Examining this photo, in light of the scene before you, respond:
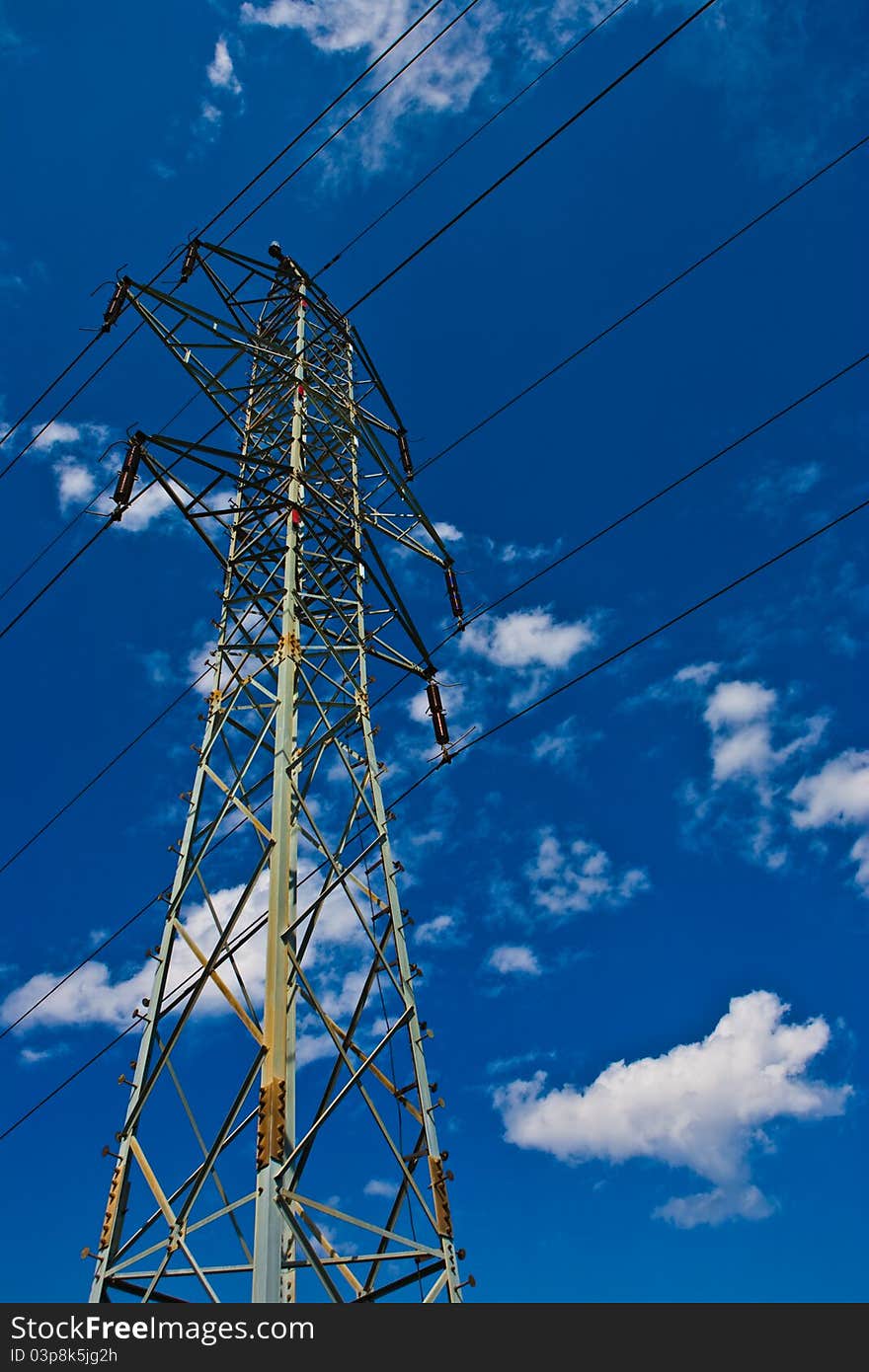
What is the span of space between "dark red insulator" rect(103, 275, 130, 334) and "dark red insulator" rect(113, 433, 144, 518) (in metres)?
2.76

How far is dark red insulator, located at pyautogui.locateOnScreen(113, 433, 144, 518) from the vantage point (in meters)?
13.0

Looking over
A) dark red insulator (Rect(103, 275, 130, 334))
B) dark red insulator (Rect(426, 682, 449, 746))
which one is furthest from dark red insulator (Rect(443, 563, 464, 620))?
dark red insulator (Rect(103, 275, 130, 334))

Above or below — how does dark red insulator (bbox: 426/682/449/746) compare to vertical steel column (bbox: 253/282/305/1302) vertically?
above

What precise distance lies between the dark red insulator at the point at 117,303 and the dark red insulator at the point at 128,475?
9.05 feet

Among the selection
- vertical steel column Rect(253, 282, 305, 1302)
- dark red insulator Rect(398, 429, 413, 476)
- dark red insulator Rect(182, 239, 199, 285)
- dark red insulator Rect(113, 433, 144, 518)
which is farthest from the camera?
dark red insulator Rect(398, 429, 413, 476)

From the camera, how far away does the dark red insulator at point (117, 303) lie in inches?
563

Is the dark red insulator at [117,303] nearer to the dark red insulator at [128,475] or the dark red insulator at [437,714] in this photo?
the dark red insulator at [128,475]

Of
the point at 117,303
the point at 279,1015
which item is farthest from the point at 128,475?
the point at 279,1015

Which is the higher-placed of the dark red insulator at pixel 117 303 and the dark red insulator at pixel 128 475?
the dark red insulator at pixel 117 303

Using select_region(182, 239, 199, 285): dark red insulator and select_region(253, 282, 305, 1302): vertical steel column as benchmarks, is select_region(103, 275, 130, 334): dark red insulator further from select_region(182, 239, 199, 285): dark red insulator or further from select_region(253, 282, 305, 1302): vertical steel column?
select_region(253, 282, 305, 1302): vertical steel column

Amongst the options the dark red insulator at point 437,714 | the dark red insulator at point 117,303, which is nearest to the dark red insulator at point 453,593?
the dark red insulator at point 437,714
